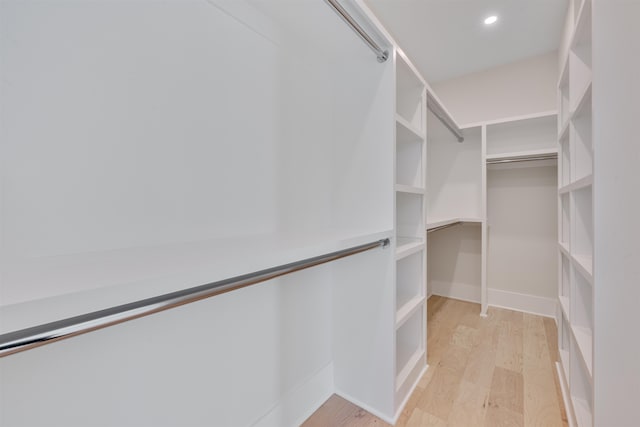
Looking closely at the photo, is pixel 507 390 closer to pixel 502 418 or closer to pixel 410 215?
pixel 502 418

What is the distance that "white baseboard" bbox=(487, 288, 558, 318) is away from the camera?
245 centimetres

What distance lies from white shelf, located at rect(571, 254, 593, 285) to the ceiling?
1.77 metres

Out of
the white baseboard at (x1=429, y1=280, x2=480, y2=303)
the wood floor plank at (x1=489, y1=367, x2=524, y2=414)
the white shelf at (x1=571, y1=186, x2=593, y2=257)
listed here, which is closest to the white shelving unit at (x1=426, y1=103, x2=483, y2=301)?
the white baseboard at (x1=429, y1=280, x2=480, y2=303)

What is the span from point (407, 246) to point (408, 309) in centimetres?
34

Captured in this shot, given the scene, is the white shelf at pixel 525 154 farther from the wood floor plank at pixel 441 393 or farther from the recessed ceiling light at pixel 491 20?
the wood floor plank at pixel 441 393

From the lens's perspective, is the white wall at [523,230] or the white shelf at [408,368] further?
the white wall at [523,230]

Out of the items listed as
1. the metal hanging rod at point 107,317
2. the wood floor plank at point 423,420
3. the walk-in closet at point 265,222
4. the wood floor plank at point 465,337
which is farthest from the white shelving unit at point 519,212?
the metal hanging rod at point 107,317

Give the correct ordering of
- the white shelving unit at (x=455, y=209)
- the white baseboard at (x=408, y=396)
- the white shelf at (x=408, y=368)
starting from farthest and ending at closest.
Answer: the white shelving unit at (x=455, y=209) → the white shelf at (x=408, y=368) → the white baseboard at (x=408, y=396)

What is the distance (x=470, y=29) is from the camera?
6.97 ft

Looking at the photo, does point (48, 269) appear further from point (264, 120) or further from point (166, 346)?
point (264, 120)

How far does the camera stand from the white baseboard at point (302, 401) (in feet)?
3.92

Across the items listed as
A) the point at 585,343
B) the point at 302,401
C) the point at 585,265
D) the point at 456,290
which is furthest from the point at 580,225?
the point at 456,290

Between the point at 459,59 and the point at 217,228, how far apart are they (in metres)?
2.75

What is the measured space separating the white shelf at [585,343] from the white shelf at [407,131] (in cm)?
115
